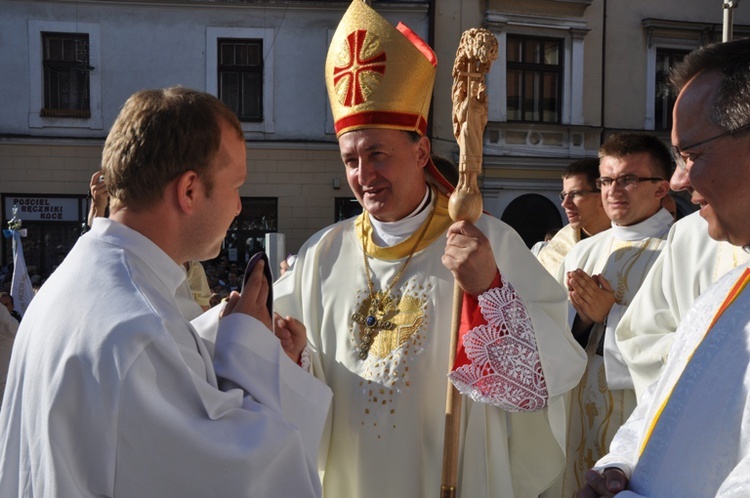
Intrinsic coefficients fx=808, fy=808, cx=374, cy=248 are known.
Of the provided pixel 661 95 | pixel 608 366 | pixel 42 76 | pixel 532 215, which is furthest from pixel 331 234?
pixel 661 95

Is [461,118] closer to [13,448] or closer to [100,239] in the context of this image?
[100,239]

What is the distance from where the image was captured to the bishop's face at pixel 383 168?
9.70 ft

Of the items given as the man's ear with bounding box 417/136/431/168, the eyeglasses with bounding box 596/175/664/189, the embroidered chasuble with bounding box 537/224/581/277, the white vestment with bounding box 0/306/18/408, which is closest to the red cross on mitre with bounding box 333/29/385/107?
the man's ear with bounding box 417/136/431/168

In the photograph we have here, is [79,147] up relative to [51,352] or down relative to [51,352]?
up

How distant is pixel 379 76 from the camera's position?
3076 mm

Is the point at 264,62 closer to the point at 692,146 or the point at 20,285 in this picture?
the point at 20,285

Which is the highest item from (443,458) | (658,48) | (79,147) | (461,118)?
(658,48)

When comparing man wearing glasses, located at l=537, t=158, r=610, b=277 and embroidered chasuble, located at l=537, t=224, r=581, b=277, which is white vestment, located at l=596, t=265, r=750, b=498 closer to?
man wearing glasses, located at l=537, t=158, r=610, b=277

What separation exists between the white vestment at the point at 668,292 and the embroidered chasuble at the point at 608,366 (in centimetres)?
32

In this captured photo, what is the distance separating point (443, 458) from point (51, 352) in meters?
1.43

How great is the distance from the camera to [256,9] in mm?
16250

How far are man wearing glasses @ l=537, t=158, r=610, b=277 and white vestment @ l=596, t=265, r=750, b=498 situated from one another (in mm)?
2735

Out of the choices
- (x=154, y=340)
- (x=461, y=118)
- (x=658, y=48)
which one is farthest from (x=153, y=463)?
(x=658, y=48)

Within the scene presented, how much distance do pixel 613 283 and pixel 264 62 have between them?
13.6m
